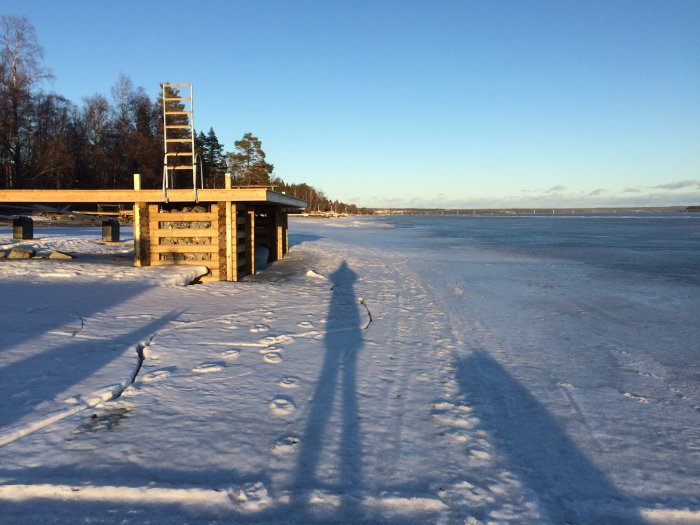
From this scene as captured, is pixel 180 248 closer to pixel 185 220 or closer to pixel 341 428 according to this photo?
pixel 185 220

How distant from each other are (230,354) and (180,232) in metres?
6.40

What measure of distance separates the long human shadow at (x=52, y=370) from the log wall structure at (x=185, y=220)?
16.4ft

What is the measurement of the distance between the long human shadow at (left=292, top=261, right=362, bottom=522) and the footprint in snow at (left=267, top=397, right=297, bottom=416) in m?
0.19

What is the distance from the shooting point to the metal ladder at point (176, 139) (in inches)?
388

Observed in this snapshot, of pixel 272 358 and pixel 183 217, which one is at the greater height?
pixel 183 217

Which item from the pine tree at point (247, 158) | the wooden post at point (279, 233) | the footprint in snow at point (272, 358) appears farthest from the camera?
the pine tree at point (247, 158)

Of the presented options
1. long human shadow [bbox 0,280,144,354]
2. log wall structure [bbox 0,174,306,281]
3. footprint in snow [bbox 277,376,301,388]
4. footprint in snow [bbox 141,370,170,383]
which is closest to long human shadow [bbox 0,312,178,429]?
footprint in snow [bbox 141,370,170,383]

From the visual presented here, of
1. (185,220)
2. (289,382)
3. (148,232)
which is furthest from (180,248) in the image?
(289,382)

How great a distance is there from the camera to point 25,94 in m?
30.3

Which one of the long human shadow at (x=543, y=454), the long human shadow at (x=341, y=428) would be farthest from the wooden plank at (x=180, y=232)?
the long human shadow at (x=543, y=454)

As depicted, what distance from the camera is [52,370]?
457cm

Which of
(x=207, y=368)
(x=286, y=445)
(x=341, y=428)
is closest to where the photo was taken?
(x=286, y=445)

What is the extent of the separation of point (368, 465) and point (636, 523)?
1.66 m

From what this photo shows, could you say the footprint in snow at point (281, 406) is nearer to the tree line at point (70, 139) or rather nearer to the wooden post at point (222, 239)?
the wooden post at point (222, 239)
